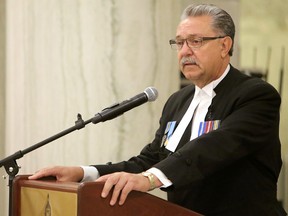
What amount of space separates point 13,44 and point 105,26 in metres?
0.79

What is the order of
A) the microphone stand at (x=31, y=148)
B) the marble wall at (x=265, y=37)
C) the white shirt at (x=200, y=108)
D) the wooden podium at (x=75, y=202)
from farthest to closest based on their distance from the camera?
the marble wall at (x=265, y=37), the white shirt at (x=200, y=108), the microphone stand at (x=31, y=148), the wooden podium at (x=75, y=202)

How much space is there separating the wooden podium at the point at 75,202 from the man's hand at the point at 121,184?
0.06 feet

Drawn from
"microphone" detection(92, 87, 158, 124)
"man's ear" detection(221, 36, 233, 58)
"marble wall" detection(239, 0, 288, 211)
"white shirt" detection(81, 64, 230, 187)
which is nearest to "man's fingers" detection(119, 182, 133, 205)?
"microphone" detection(92, 87, 158, 124)

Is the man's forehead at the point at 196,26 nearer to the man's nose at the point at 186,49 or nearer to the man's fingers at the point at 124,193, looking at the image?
the man's nose at the point at 186,49

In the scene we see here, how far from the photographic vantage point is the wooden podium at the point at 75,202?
7.25 feet

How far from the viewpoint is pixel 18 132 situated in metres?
4.51

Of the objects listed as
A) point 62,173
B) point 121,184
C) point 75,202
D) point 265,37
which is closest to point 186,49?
point 62,173

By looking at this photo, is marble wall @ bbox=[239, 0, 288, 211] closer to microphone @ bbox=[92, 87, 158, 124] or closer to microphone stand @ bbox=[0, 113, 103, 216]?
microphone @ bbox=[92, 87, 158, 124]

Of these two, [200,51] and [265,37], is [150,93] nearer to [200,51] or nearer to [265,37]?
[200,51]

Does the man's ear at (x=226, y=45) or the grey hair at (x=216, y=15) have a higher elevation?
the grey hair at (x=216, y=15)

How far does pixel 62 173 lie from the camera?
9.15 feet

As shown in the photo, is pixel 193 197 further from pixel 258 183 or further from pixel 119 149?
pixel 119 149

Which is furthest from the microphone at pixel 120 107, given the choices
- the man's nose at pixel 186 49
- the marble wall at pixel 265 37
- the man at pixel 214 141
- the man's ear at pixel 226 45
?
the marble wall at pixel 265 37

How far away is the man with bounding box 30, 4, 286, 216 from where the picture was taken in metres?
2.63
